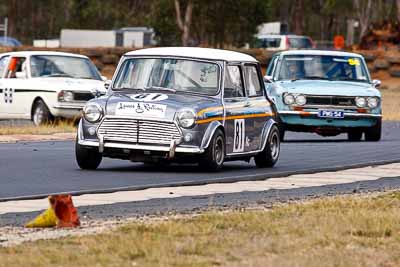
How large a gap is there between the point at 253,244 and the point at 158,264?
3.99 feet

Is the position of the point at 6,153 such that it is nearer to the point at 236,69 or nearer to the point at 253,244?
the point at 236,69

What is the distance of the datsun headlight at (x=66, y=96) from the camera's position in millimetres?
26000

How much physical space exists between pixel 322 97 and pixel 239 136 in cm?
707

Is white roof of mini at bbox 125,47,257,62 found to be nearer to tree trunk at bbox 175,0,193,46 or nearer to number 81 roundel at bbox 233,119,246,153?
number 81 roundel at bbox 233,119,246,153

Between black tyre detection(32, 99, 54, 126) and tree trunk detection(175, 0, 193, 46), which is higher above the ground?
black tyre detection(32, 99, 54, 126)

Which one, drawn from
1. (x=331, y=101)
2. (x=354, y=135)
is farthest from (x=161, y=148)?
(x=354, y=135)

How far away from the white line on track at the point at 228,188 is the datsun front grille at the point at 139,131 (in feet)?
3.61

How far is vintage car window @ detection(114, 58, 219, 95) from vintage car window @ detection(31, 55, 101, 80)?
988 cm

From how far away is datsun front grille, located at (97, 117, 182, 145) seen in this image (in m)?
15.9

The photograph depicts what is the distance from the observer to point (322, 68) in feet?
81.9

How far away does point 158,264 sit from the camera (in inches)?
340

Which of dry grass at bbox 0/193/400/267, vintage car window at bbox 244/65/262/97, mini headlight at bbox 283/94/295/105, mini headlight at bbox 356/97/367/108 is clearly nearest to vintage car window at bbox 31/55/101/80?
mini headlight at bbox 283/94/295/105

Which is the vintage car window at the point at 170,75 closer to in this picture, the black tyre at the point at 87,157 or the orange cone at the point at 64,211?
the black tyre at the point at 87,157

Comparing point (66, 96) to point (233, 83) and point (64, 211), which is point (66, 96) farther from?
point (64, 211)
